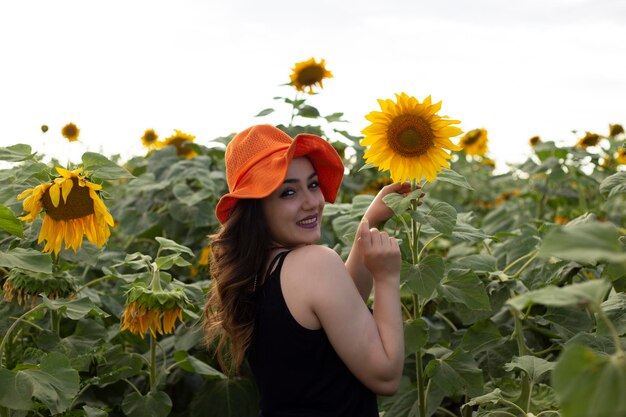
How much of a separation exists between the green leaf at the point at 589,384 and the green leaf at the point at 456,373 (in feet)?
3.70

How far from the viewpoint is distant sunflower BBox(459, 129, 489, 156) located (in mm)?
5324

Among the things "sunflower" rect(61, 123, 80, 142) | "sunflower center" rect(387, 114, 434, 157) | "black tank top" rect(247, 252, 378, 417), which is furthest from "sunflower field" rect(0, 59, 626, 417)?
"sunflower" rect(61, 123, 80, 142)

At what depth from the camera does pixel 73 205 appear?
2.09m

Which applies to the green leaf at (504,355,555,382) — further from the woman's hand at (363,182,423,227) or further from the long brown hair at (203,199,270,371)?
the long brown hair at (203,199,270,371)

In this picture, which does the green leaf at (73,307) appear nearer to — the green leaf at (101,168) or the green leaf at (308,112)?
the green leaf at (101,168)

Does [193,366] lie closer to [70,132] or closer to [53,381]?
[53,381]

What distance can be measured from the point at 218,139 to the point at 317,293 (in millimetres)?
→ 1996

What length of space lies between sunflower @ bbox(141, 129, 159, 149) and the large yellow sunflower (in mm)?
2677

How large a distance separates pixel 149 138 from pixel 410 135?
2750mm

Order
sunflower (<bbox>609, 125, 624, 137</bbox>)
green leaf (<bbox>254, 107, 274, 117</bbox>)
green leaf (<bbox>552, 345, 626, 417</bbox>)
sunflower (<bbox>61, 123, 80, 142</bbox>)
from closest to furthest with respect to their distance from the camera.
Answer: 1. green leaf (<bbox>552, 345, 626, 417</bbox>)
2. green leaf (<bbox>254, 107, 274, 117</bbox>)
3. sunflower (<bbox>61, 123, 80, 142</bbox>)
4. sunflower (<bbox>609, 125, 624, 137</bbox>)

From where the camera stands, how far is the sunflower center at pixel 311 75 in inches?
141

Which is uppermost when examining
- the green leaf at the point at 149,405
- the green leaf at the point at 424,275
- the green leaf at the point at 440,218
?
the green leaf at the point at 440,218

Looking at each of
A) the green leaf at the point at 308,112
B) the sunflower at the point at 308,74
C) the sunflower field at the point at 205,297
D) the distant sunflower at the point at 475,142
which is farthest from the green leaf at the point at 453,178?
the distant sunflower at the point at 475,142

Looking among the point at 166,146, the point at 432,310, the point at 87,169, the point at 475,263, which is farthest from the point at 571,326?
the point at 166,146
